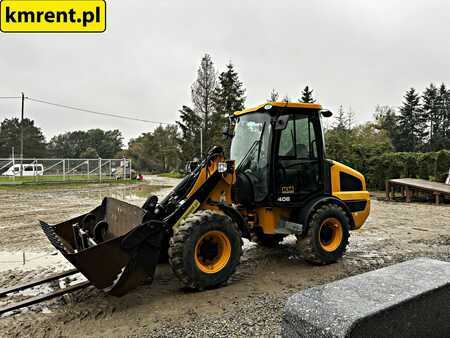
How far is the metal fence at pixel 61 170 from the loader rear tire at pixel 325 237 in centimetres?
2383

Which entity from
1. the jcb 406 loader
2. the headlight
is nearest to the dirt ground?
the jcb 406 loader

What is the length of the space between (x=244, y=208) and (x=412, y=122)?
49870 mm

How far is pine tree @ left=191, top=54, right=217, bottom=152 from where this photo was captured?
111 feet

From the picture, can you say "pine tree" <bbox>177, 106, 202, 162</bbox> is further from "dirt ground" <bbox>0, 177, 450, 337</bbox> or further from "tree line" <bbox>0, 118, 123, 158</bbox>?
"tree line" <bbox>0, 118, 123, 158</bbox>

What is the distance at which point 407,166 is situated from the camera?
1722 cm

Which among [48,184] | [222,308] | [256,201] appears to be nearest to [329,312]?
[222,308]

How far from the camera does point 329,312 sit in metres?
2.09

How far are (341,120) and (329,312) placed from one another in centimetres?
3251

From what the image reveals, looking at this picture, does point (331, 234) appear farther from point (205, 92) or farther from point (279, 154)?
point (205, 92)

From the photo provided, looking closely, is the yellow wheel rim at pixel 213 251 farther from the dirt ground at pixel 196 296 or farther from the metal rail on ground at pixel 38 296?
the metal rail on ground at pixel 38 296

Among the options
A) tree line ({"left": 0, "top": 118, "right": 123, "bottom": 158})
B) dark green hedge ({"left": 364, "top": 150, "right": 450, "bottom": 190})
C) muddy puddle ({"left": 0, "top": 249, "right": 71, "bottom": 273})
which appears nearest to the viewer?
muddy puddle ({"left": 0, "top": 249, "right": 71, "bottom": 273})

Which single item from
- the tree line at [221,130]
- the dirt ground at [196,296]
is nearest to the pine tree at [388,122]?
the tree line at [221,130]

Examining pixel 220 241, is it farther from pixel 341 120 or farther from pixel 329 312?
pixel 341 120

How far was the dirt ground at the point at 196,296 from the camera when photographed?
3.22m
